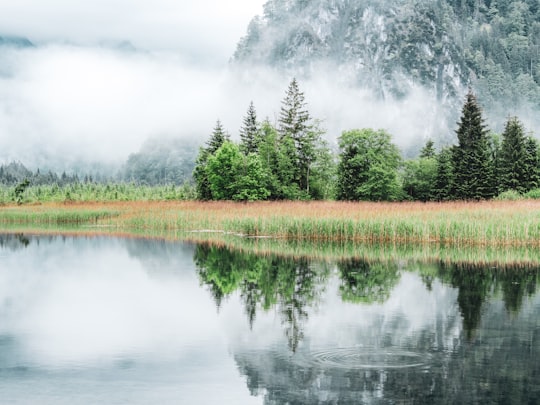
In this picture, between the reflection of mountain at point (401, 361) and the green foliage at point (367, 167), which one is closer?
the reflection of mountain at point (401, 361)

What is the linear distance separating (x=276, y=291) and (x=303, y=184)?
54059 mm

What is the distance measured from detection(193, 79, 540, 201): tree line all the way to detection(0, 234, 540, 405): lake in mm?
44309

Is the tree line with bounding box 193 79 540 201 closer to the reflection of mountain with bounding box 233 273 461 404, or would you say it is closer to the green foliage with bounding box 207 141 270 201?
the green foliage with bounding box 207 141 270 201

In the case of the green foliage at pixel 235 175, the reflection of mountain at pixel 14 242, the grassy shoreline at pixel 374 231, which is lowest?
the reflection of mountain at pixel 14 242

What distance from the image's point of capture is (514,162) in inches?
2859

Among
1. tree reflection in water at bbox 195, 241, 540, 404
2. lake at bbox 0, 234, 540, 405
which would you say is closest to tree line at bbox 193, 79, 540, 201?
lake at bbox 0, 234, 540, 405

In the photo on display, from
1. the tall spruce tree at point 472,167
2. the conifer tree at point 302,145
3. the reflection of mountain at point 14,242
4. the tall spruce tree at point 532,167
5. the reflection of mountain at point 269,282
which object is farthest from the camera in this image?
the tall spruce tree at point 532,167

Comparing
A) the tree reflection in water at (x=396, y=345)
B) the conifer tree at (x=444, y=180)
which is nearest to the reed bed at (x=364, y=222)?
the tree reflection in water at (x=396, y=345)

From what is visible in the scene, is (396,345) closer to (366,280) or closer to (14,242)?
(366,280)

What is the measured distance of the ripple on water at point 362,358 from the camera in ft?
33.8

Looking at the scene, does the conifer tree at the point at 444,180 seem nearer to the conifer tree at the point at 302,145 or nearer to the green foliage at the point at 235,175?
the conifer tree at the point at 302,145

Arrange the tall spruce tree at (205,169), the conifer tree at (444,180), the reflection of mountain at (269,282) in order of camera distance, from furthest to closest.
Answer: the tall spruce tree at (205,169), the conifer tree at (444,180), the reflection of mountain at (269,282)

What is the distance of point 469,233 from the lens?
3097cm

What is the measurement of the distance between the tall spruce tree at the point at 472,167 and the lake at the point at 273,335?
46.4 meters
